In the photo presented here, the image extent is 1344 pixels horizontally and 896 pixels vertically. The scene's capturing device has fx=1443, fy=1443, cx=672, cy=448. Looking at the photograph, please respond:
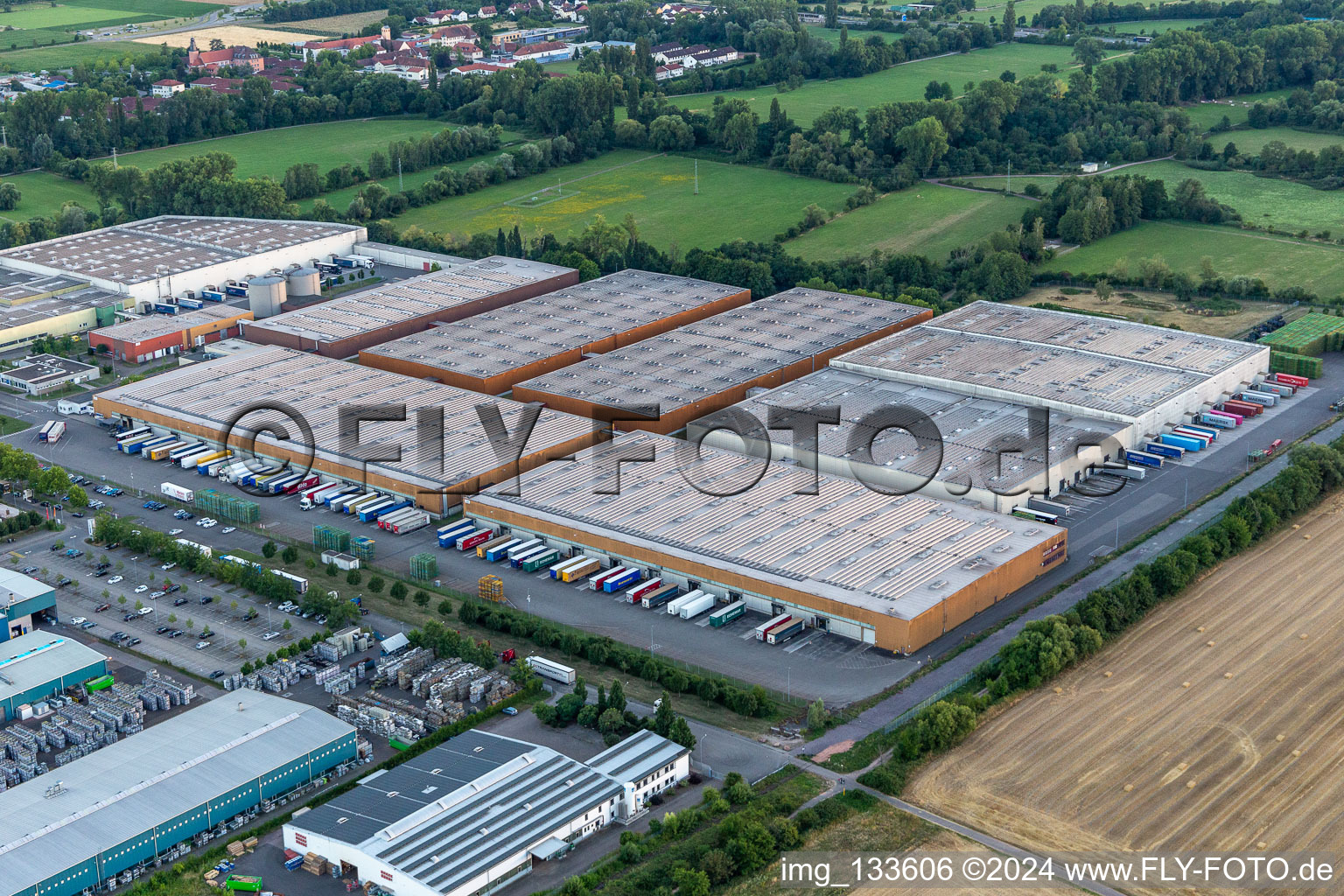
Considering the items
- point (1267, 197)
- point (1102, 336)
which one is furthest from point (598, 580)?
point (1267, 197)

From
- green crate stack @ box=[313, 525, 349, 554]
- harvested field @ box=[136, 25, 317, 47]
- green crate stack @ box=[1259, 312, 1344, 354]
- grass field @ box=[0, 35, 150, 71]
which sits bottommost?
green crate stack @ box=[313, 525, 349, 554]

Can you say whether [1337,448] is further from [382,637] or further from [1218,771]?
[382,637]

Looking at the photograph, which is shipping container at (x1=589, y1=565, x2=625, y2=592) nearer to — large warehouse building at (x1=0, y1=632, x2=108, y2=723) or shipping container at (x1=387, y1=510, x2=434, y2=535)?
shipping container at (x1=387, y1=510, x2=434, y2=535)

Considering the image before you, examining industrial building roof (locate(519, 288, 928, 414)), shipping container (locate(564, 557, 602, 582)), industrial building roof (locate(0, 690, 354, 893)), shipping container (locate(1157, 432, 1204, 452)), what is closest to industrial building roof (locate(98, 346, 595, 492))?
industrial building roof (locate(519, 288, 928, 414))

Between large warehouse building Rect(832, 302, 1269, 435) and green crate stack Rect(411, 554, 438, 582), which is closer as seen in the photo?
green crate stack Rect(411, 554, 438, 582)

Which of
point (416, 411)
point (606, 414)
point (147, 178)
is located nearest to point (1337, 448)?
point (606, 414)

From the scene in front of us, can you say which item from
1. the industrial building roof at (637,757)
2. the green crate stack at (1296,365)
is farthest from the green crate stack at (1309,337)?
the industrial building roof at (637,757)
